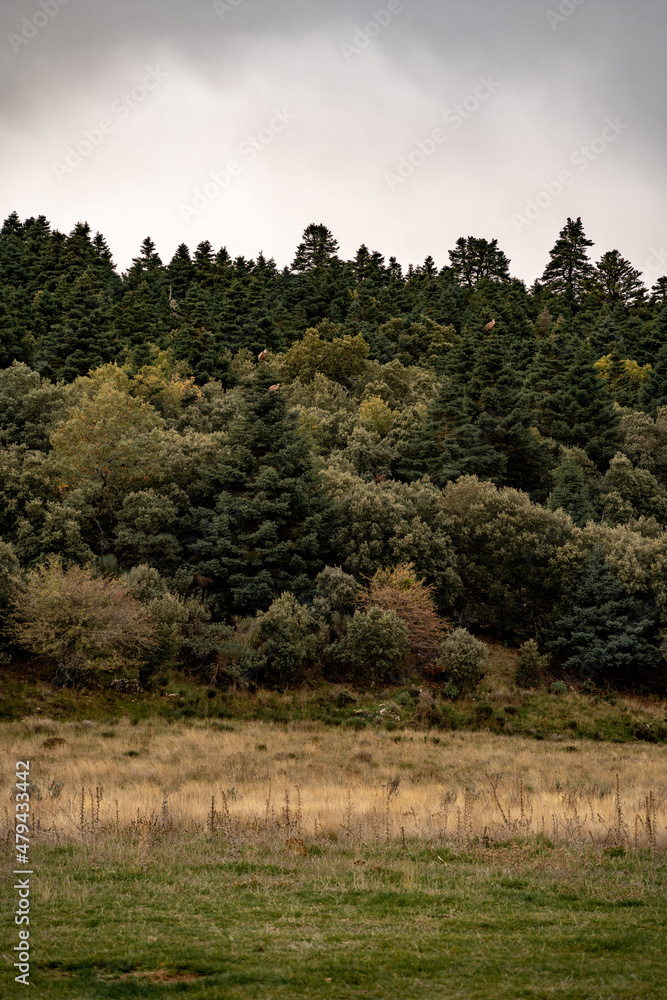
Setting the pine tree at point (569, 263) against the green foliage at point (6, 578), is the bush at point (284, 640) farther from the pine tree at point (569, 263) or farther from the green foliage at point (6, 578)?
the pine tree at point (569, 263)

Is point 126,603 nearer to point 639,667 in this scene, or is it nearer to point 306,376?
point 639,667

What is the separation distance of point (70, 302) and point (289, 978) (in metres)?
72.1

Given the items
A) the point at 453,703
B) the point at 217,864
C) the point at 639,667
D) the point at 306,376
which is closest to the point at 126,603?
the point at 453,703

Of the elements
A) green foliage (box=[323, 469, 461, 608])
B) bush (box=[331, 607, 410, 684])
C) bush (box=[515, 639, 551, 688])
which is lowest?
bush (box=[515, 639, 551, 688])

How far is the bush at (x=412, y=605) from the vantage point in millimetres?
37625

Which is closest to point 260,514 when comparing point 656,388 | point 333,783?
point 333,783

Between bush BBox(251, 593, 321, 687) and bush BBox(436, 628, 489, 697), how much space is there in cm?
632

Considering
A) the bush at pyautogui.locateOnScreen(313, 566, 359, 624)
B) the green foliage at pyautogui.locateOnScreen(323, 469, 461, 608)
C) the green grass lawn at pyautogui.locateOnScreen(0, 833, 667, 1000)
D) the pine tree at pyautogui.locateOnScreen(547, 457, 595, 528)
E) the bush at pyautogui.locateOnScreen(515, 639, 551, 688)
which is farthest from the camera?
the pine tree at pyautogui.locateOnScreen(547, 457, 595, 528)

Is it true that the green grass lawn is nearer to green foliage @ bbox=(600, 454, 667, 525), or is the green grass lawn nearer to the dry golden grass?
the dry golden grass

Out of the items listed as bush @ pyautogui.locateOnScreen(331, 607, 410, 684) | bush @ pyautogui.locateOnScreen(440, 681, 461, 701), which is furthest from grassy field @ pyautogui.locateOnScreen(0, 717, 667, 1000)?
bush @ pyautogui.locateOnScreen(331, 607, 410, 684)

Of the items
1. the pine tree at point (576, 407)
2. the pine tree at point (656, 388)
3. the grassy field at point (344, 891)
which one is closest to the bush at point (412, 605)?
the grassy field at point (344, 891)

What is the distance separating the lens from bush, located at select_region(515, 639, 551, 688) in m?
39.3

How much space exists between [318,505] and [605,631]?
17.0 metres

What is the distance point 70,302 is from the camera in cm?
7025
